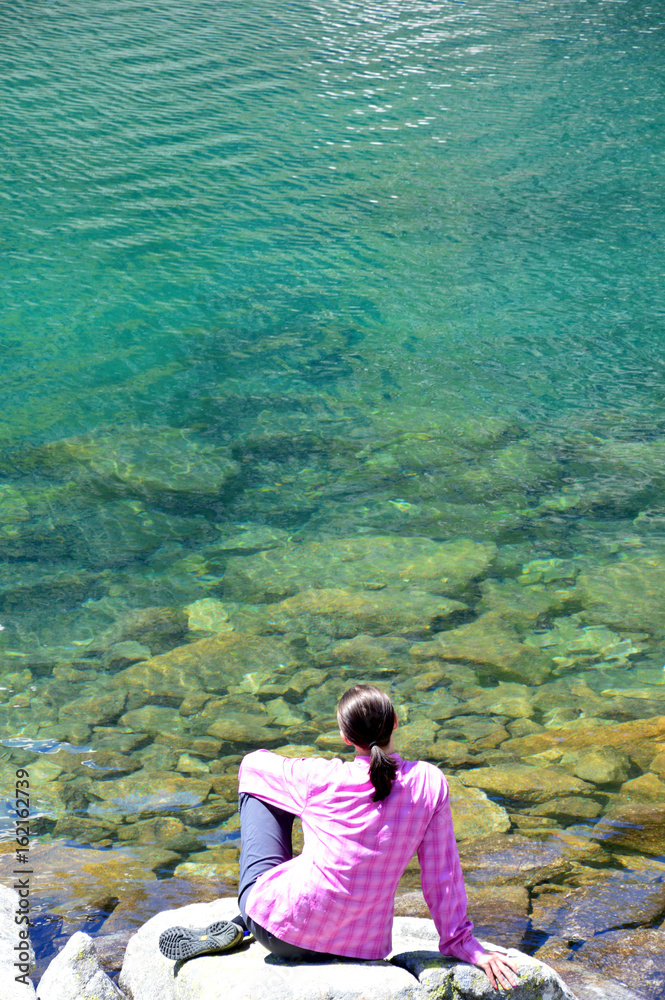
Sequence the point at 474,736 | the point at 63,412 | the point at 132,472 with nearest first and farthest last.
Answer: the point at 474,736
the point at 132,472
the point at 63,412

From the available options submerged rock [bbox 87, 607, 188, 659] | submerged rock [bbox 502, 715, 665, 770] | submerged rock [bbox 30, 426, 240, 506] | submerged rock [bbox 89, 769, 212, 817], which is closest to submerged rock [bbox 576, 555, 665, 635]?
submerged rock [bbox 502, 715, 665, 770]

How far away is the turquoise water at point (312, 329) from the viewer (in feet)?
21.9

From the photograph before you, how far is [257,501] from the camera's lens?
790 centimetres

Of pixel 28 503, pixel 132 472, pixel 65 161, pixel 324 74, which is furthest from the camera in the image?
pixel 324 74

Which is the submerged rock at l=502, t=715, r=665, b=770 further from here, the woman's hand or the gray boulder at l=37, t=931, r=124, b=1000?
the gray boulder at l=37, t=931, r=124, b=1000

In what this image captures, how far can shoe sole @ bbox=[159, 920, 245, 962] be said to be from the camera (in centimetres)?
265

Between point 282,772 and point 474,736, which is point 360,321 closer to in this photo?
point 474,736

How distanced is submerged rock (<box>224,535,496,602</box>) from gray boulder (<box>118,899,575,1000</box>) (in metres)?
3.84

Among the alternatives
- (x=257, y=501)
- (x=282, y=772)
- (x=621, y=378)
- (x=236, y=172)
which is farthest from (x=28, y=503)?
(x=236, y=172)

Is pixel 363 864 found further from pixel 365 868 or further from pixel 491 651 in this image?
pixel 491 651

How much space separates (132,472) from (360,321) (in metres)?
4.67

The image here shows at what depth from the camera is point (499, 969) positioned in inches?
96.3

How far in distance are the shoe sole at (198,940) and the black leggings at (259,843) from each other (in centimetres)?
6

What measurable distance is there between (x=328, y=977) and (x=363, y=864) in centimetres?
32
